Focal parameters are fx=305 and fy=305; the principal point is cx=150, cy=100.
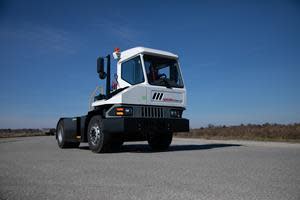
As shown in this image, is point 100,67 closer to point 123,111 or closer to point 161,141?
point 123,111

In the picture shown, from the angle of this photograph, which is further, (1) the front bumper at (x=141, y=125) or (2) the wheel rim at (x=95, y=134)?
(2) the wheel rim at (x=95, y=134)

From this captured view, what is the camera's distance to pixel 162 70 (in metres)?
9.54

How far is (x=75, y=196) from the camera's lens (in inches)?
137

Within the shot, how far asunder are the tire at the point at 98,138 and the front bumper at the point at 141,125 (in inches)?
10.9

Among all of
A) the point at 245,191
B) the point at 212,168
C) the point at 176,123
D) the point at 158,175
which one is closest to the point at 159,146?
the point at 176,123

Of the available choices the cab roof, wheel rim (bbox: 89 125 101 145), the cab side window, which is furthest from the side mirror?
wheel rim (bbox: 89 125 101 145)

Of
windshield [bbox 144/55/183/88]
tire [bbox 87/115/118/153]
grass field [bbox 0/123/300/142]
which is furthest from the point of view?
grass field [bbox 0/123/300/142]

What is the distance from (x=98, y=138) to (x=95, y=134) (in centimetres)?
21

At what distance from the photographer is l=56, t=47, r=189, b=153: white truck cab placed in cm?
847

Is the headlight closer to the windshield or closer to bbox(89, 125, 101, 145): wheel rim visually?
bbox(89, 125, 101, 145): wheel rim

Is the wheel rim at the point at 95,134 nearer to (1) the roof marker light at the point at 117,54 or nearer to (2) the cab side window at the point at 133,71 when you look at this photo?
(2) the cab side window at the point at 133,71

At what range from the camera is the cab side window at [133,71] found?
9.05m

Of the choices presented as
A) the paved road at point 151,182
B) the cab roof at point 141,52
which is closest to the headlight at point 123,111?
the cab roof at point 141,52

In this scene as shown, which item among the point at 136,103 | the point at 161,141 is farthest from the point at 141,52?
the point at 161,141
